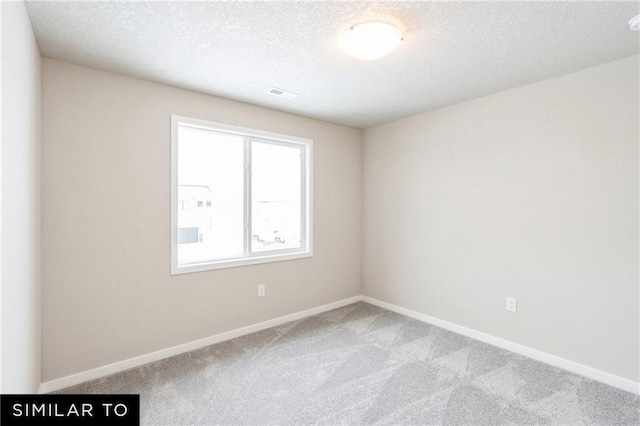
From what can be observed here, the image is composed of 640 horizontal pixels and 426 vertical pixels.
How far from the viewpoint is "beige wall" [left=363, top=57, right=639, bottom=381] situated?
2.35 metres

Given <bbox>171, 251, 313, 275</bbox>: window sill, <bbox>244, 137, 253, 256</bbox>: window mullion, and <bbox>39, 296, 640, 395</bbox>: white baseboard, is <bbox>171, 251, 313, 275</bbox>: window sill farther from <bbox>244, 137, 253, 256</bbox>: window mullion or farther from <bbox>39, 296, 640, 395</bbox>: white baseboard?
<bbox>39, 296, 640, 395</bbox>: white baseboard

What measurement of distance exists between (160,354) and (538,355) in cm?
322

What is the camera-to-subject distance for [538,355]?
275 cm

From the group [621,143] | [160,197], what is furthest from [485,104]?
[160,197]

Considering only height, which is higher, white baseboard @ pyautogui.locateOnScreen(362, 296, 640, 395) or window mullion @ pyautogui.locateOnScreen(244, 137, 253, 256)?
window mullion @ pyautogui.locateOnScreen(244, 137, 253, 256)

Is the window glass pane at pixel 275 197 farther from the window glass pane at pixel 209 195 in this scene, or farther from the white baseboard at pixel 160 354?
the white baseboard at pixel 160 354

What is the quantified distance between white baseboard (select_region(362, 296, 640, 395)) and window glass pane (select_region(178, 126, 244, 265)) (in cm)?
223

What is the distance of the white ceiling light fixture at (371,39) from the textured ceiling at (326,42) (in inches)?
1.7

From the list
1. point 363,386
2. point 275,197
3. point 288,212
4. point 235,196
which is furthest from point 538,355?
point 235,196

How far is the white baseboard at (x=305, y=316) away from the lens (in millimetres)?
2338

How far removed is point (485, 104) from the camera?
311cm

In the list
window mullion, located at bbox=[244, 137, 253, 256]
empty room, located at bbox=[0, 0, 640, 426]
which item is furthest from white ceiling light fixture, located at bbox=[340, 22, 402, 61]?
window mullion, located at bbox=[244, 137, 253, 256]

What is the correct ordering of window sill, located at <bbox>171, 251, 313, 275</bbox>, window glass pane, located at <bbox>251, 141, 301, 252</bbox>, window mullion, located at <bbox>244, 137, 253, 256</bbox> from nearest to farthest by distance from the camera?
window sill, located at <bbox>171, 251, 313, 275</bbox> < window mullion, located at <bbox>244, 137, 253, 256</bbox> < window glass pane, located at <bbox>251, 141, 301, 252</bbox>

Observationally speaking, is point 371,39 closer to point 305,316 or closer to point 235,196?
point 235,196
